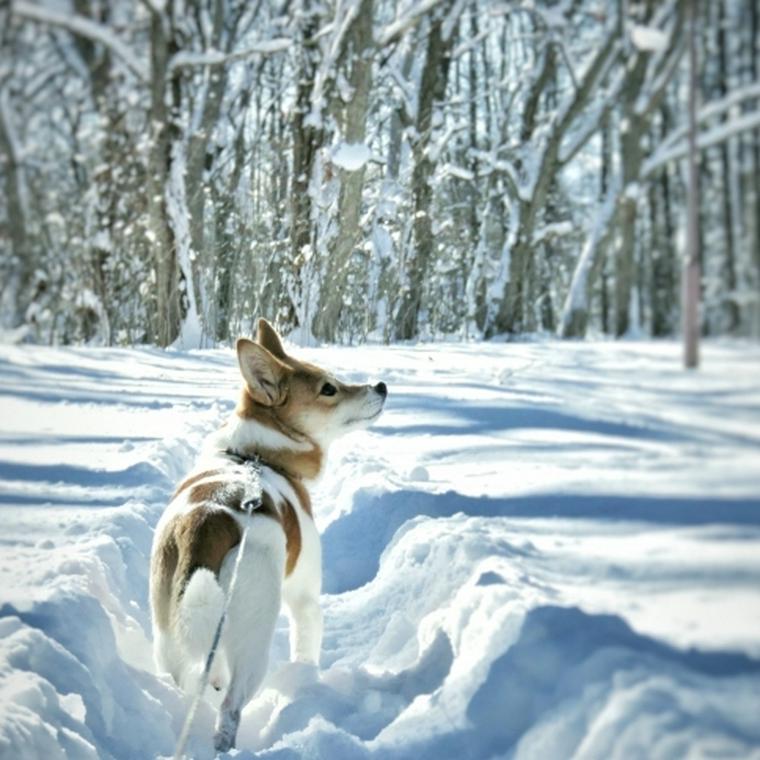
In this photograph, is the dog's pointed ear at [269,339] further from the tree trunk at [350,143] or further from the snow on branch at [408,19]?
the snow on branch at [408,19]

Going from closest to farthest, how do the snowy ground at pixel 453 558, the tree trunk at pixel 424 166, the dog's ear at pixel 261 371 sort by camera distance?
the snowy ground at pixel 453 558 < the tree trunk at pixel 424 166 < the dog's ear at pixel 261 371

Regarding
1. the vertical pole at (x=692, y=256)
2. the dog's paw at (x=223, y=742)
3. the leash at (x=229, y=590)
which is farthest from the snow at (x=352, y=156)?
the dog's paw at (x=223, y=742)

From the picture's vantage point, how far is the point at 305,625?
2.30 meters

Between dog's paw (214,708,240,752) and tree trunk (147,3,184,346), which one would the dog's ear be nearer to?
tree trunk (147,3,184,346)

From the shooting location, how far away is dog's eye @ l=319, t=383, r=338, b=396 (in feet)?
8.25

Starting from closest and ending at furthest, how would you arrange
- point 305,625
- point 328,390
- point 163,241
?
point 163,241 → point 305,625 → point 328,390

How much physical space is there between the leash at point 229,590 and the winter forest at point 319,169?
0.41 metres

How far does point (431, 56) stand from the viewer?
1954mm

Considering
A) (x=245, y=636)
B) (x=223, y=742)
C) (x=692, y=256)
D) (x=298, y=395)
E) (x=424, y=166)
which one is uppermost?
(x=424, y=166)

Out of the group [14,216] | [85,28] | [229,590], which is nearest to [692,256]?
[229,590]

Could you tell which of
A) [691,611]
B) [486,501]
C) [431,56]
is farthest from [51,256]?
[691,611]

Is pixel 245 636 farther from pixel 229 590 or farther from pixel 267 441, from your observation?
pixel 267 441

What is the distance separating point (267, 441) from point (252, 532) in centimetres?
67

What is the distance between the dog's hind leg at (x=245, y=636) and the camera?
5.91 feet
